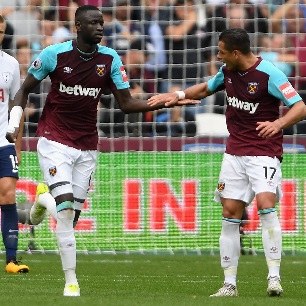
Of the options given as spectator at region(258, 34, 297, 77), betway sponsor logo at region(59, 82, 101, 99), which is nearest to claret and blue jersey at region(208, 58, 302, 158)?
betway sponsor logo at region(59, 82, 101, 99)

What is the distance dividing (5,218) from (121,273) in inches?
50.3

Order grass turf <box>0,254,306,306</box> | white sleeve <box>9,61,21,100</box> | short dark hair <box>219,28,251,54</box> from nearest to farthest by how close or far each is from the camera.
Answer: grass turf <box>0,254,306,306</box>
short dark hair <box>219,28,251,54</box>
white sleeve <box>9,61,21,100</box>

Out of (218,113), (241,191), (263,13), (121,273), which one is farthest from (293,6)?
(241,191)

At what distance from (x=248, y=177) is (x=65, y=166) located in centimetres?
149

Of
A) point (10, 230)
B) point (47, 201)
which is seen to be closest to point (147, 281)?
point (47, 201)

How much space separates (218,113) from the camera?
14.6 meters

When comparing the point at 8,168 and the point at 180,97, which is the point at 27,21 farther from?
the point at 180,97

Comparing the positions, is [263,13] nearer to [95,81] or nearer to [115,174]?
[115,174]

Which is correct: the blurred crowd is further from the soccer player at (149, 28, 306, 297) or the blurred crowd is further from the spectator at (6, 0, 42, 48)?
the soccer player at (149, 28, 306, 297)

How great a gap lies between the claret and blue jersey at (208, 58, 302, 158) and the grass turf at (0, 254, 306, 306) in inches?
47.1

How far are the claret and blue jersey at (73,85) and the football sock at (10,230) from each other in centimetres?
219

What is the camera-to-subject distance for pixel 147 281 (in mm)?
10266

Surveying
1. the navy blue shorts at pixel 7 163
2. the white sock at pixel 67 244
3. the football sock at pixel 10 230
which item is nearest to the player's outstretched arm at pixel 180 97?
the white sock at pixel 67 244

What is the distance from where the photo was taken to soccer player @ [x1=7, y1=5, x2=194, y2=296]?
8.86 m
